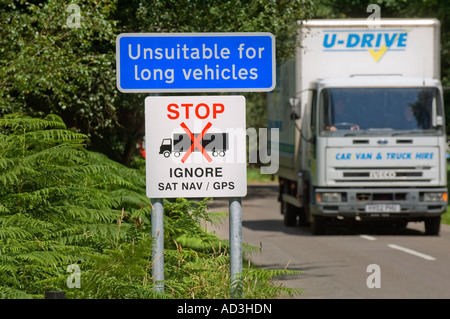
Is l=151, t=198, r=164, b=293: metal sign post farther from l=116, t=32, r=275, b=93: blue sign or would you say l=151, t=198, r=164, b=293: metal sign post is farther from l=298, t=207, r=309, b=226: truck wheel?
l=298, t=207, r=309, b=226: truck wheel

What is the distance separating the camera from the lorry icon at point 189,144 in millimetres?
6672

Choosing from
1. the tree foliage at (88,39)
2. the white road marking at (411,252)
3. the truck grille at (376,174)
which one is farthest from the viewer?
the truck grille at (376,174)

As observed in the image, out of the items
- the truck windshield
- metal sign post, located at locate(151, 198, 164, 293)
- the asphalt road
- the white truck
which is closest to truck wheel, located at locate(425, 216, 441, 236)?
the white truck

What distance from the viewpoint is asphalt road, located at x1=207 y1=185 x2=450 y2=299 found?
11484mm

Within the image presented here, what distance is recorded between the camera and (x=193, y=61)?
679 centimetres

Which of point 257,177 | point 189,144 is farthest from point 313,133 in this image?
point 257,177

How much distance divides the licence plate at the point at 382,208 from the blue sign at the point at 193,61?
41.4 feet

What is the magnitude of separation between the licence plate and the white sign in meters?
12.6

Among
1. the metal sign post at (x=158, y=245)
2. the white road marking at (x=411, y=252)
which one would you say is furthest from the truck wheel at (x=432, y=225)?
the metal sign post at (x=158, y=245)

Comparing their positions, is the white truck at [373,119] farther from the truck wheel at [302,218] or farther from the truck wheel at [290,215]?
the truck wheel at [290,215]

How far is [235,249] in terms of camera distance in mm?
6723

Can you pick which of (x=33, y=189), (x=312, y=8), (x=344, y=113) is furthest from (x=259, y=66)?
(x=344, y=113)

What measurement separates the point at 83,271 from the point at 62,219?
1.01 metres
